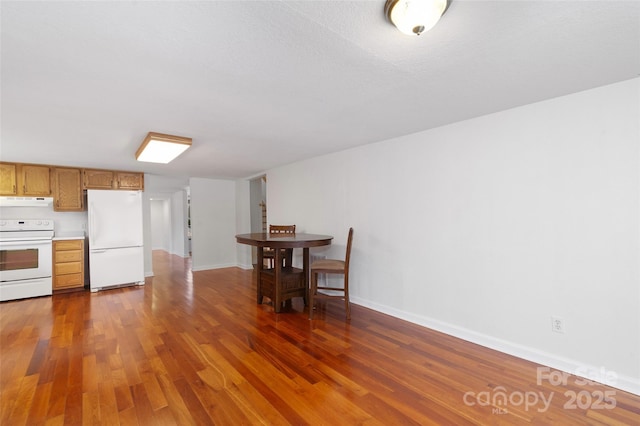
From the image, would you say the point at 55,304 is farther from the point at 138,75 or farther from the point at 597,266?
the point at 597,266

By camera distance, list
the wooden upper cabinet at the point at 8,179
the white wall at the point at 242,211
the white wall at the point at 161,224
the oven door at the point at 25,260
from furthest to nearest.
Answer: the white wall at the point at 161,224 < the white wall at the point at 242,211 < the wooden upper cabinet at the point at 8,179 < the oven door at the point at 25,260

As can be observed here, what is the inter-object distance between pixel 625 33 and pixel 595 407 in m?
2.22

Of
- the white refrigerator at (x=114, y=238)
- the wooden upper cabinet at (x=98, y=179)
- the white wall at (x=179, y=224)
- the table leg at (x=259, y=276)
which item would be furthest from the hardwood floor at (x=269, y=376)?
the white wall at (x=179, y=224)

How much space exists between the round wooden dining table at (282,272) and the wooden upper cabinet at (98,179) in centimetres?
325

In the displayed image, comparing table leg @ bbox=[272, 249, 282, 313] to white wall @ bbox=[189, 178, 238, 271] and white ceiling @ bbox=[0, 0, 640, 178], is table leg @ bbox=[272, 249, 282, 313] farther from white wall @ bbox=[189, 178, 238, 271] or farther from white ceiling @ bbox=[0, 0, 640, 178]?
white wall @ bbox=[189, 178, 238, 271]

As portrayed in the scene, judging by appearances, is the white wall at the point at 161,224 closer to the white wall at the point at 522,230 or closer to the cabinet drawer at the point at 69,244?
the cabinet drawer at the point at 69,244

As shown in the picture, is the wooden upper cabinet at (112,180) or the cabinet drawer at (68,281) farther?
the wooden upper cabinet at (112,180)

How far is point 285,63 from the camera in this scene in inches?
64.3

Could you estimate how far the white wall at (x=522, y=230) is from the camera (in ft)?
6.46

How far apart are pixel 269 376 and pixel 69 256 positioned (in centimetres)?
465

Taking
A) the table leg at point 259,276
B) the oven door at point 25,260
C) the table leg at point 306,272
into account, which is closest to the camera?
the table leg at point 306,272

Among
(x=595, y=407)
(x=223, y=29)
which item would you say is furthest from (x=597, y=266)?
(x=223, y=29)

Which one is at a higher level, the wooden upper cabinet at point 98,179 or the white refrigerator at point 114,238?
the wooden upper cabinet at point 98,179

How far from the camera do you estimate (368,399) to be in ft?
5.99
